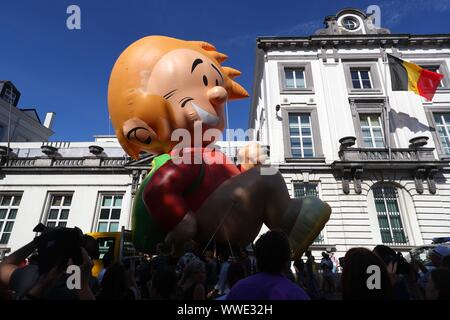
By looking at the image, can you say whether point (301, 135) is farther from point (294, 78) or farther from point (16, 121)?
→ point (16, 121)

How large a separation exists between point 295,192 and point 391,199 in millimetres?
4741

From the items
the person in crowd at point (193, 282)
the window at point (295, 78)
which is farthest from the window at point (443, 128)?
the person in crowd at point (193, 282)

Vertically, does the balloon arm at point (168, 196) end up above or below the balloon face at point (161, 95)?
below

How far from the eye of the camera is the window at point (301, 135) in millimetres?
14945

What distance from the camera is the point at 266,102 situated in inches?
663

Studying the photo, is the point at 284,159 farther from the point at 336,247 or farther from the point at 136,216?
the point at 136,216

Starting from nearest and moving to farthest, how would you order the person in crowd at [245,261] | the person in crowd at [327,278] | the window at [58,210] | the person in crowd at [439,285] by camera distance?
the person in crowd at [439,285] → the person in crowd at [245,261] → the person in crowd at [327,278] → the window at [58,210]

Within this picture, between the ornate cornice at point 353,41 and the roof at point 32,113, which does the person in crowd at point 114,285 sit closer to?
the ornate cornice at point 353,41

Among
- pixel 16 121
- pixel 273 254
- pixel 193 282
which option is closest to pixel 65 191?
pixel 16 121

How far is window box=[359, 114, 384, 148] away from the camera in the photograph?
14.9 metres

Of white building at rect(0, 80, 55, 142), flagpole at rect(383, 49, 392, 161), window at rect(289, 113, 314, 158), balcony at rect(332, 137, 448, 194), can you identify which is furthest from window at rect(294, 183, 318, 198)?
white building at rect(0, 80, 55, 142)

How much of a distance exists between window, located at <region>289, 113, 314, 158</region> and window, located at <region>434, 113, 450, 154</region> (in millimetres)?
6936

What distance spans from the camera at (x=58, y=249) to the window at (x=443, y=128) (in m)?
17.9
